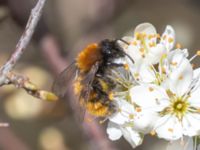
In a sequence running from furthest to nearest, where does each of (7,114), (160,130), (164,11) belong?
(164,11)
(7,114)
(160,130)

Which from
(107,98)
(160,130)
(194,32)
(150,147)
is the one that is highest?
(194,32)

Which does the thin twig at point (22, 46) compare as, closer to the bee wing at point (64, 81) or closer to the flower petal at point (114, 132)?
the bee wing at point (64, 81)

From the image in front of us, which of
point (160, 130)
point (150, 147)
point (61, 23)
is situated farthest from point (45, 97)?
point (61, 23)

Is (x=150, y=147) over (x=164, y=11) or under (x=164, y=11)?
under

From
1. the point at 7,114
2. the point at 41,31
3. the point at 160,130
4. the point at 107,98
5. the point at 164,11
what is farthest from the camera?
the point at 164,11

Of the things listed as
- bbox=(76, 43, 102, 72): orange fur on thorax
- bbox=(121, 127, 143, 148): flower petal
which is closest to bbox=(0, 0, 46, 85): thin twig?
bbox=(76, 43, 102, 72): orange fur on thorax

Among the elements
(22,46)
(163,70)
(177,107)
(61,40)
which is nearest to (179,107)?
(177,107)

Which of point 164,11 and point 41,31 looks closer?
point 41,31

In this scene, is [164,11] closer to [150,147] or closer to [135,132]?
[150,147]
